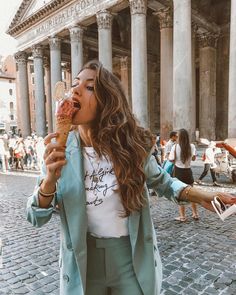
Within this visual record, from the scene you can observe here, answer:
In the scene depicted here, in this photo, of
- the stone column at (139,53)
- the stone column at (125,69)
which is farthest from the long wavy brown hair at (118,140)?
the stone column at (125,69)

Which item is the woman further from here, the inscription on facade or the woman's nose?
the inscription on facade

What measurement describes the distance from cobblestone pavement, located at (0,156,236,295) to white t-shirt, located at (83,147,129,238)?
2.28 meters

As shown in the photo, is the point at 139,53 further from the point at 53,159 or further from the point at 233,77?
the point at 53,159

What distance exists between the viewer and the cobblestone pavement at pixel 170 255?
138 inches

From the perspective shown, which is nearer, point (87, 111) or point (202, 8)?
point (87, 111)

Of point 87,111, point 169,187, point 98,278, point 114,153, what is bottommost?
point 98,278

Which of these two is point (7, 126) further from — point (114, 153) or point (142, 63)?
point (114, 153)

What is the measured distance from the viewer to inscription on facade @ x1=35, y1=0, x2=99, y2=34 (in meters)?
19.0

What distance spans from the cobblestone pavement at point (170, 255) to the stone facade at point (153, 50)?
7748 millimetres

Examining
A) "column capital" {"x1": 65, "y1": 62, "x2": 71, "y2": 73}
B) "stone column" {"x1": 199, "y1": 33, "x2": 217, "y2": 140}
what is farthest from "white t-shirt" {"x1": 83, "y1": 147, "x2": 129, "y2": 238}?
"column capital" {"x1": 65, "y1": 62, "x2": 71, "y2": 73}

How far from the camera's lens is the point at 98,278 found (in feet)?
4.92

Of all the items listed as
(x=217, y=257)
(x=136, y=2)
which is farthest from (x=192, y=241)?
(x=136, y=2)

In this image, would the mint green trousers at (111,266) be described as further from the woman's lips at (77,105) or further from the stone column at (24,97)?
the stone column at (24,97)

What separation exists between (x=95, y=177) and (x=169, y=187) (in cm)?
42
